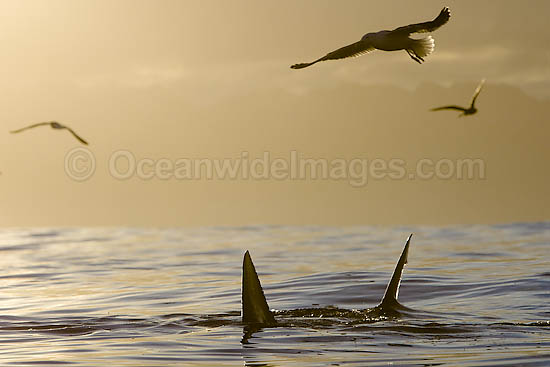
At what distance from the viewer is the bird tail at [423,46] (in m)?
14.3

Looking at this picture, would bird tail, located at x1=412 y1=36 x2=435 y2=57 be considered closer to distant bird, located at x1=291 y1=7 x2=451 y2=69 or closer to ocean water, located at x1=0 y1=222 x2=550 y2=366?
distant bird, located at x1=291 y1=7 x2=451 y2=69

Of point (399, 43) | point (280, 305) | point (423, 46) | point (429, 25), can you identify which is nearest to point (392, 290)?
point (280, 305)

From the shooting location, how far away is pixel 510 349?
15.6 meters

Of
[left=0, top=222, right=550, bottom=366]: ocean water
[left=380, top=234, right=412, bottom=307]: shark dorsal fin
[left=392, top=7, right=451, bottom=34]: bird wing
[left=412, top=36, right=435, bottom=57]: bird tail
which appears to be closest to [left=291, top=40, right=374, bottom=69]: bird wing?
[left=412, top=36, right=435, bottom=57]: bird tail

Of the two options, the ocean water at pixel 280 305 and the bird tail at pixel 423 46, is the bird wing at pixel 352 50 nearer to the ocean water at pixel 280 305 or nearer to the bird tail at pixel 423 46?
the bird tail at pixel 423 46

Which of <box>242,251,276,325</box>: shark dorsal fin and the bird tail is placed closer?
the bird tail

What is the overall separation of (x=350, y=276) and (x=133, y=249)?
15672 millimetres

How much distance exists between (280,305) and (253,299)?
3.68 meters

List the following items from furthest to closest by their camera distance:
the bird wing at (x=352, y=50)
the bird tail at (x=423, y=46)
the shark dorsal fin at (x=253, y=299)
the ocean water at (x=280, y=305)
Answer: the shark dorsal fin at (x=253, y=299) → the ocean water at (x=280, y=305) → the bird wing at (x=352, y=50) → the bird tail at (x=423, y=46)

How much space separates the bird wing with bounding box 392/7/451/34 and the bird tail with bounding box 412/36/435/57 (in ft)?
1.18

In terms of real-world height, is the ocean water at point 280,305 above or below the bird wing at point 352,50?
below

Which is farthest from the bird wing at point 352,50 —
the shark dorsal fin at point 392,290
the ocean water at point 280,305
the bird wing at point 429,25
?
the shark dorsal fin at point 392,290

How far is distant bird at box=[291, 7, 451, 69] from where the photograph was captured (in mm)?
13793

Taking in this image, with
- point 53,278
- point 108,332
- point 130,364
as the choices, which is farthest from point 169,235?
point 130,364
